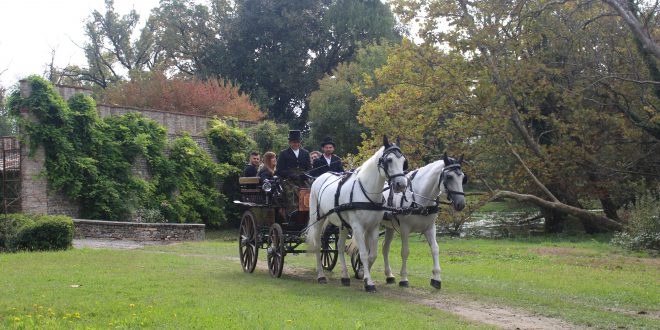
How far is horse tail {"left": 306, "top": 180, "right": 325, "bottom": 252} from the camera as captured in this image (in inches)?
496

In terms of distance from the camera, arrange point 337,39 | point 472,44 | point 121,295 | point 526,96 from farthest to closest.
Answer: point 337,39 < point 526,96 < point 472,44 < point 121,295

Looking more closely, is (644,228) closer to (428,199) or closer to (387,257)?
(387,257)

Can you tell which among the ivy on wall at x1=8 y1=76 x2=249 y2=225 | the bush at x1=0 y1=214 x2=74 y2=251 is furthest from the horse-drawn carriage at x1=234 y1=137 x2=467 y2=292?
the ivy on wall at x1=8 y1=76 x2=249 y2=225

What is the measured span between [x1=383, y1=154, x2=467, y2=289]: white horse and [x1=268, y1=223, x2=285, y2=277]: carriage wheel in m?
2.07

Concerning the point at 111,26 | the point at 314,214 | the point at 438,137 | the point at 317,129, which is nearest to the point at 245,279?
the point at 314,214

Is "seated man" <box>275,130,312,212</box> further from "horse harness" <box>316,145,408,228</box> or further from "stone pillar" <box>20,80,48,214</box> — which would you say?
"stone pillar" <box>20,80,48,214</box>

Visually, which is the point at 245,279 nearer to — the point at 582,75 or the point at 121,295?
the point at 121,295

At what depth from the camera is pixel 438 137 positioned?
78.4ft

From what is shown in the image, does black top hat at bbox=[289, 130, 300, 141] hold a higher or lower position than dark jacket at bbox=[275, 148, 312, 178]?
higher

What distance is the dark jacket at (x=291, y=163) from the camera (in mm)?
13562

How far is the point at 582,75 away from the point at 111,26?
4538 centimetres

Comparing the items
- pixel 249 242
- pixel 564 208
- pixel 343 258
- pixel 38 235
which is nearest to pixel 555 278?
pixel 343 258

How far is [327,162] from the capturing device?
45.7 ft

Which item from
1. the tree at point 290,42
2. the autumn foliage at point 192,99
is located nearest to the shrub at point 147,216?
the autumn foliage at point 192,99
